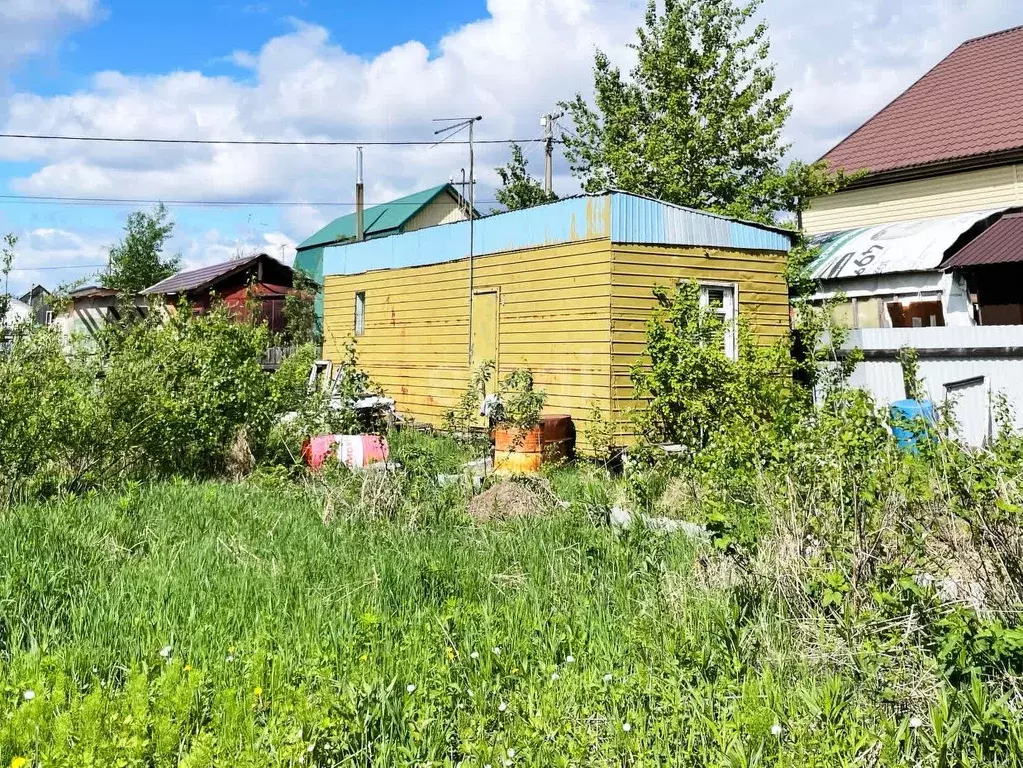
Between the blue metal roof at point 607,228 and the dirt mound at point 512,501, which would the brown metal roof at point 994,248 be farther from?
the dirt mound at point 512,501

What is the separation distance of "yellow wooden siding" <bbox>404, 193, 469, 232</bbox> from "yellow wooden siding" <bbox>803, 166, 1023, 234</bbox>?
17801 mm

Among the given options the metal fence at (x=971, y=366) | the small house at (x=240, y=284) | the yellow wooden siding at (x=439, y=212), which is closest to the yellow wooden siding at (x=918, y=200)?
the metal fence at (x=971, y=366)

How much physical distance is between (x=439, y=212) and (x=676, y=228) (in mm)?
27748

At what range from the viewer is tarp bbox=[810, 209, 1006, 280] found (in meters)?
15.3

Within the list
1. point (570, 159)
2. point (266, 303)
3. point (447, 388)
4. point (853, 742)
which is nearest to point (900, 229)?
point (570, 159)

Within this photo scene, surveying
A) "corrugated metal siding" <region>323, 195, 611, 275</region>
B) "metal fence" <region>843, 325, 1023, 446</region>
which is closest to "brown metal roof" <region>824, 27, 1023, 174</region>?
"metal fence" <region>843, 325, 1023, 446</region>

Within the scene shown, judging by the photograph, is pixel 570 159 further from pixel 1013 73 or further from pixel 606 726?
pixel 606 726

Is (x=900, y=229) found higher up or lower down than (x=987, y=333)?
higher up

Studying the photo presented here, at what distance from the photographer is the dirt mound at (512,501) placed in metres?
7.03

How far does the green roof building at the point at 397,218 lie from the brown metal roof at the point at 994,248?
2246cm

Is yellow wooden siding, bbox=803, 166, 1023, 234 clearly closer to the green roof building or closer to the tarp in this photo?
the tarp

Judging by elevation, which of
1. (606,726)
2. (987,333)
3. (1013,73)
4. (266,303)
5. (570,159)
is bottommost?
(606,726)

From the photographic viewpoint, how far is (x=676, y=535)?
6051 millimetres

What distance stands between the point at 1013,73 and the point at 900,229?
779 centimetres
